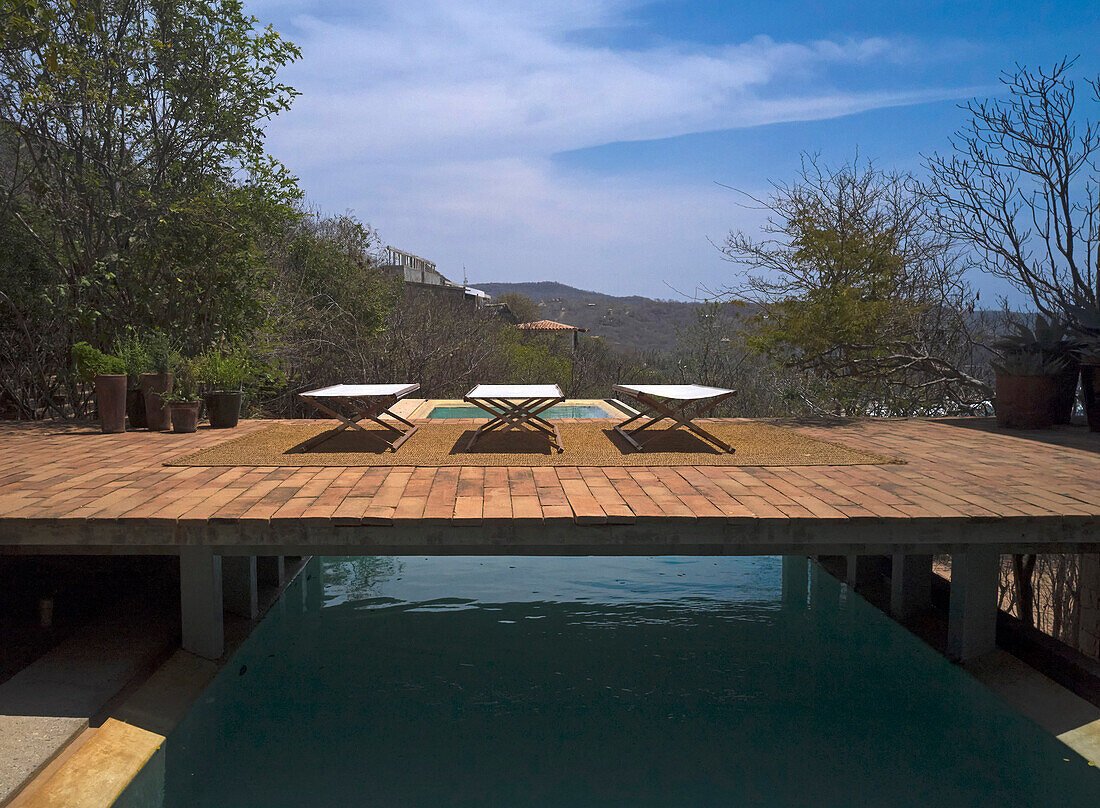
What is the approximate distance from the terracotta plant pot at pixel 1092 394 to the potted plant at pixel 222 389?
7.13 meters

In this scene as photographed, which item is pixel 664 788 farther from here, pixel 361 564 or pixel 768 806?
pixel 361 564

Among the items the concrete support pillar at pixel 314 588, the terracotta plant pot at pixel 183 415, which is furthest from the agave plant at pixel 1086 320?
the terracotta plant pot at pixel 183 415

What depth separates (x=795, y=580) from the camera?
663cm

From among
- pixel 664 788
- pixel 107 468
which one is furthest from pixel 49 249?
pixel 664 788

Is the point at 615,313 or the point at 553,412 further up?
the point at 615,313

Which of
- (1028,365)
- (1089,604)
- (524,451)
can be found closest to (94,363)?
(524,451)

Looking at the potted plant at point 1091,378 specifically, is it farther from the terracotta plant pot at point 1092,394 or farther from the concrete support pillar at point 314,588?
the concrete support pillar at point 314,588

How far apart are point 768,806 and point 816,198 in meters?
8.01

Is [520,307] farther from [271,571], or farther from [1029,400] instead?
[271,571]

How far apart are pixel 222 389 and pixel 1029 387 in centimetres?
705

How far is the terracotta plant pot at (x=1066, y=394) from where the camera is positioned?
7.00m

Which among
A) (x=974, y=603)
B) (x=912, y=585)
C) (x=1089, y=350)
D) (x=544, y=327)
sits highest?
(x=544, y=327)

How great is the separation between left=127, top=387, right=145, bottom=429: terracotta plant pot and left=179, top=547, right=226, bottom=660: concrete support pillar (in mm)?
2780

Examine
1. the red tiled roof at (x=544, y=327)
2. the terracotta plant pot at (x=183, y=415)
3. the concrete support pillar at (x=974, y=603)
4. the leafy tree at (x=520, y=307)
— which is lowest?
the concrete support pillar at (x=974, y=603)
